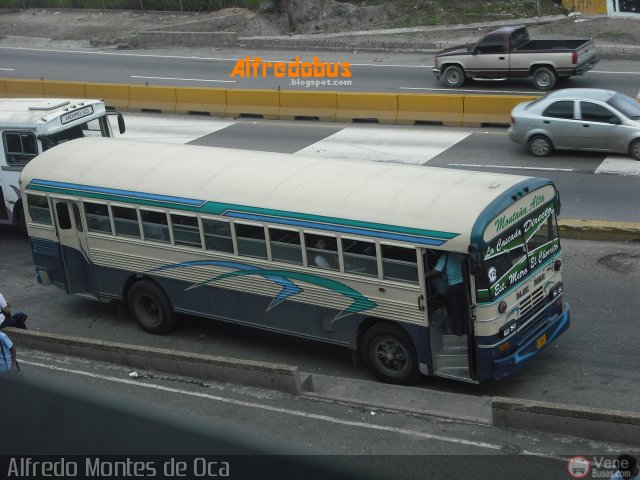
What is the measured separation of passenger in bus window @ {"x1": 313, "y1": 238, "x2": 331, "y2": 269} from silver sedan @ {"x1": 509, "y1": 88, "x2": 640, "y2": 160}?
32.0 ft

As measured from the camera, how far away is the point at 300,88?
97.7ft

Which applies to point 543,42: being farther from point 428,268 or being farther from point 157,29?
point 157,29

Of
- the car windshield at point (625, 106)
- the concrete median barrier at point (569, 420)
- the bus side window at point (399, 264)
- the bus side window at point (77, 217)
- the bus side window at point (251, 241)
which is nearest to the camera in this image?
the concrete median barrier at point (569, 420)

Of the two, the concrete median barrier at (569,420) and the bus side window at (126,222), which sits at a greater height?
the bus side window at (126,222)

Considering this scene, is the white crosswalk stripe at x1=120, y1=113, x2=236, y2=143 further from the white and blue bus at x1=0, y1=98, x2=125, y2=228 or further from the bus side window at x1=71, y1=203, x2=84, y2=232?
the bus side window at x1=71, y1=203, x2=84, y2=232

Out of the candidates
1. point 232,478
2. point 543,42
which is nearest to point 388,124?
point 543,42

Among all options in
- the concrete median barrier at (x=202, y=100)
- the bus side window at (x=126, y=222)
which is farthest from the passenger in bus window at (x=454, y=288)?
the concrete median barrier at (x=202, y=100)

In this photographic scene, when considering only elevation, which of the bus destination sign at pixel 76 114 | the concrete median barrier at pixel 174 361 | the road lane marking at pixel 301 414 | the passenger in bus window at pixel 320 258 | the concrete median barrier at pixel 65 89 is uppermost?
the bus destination sign at pixel 76 114

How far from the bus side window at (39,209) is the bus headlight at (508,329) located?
706 cm

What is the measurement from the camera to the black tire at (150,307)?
12992 mm

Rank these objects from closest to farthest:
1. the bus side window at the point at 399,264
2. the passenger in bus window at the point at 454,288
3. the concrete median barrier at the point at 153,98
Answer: the passenger in bus window at the point at 454,288 → the bus side window at the point at 399,264 → the concrete median barrier at the point at 153,98

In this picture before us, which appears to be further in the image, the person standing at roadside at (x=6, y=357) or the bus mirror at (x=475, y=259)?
the person standing at roadside at (x=6, y=357)

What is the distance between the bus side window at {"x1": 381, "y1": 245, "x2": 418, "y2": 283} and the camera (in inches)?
406

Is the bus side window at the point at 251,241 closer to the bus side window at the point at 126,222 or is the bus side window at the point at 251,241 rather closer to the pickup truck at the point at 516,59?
the bus side window at the point at 126,222
